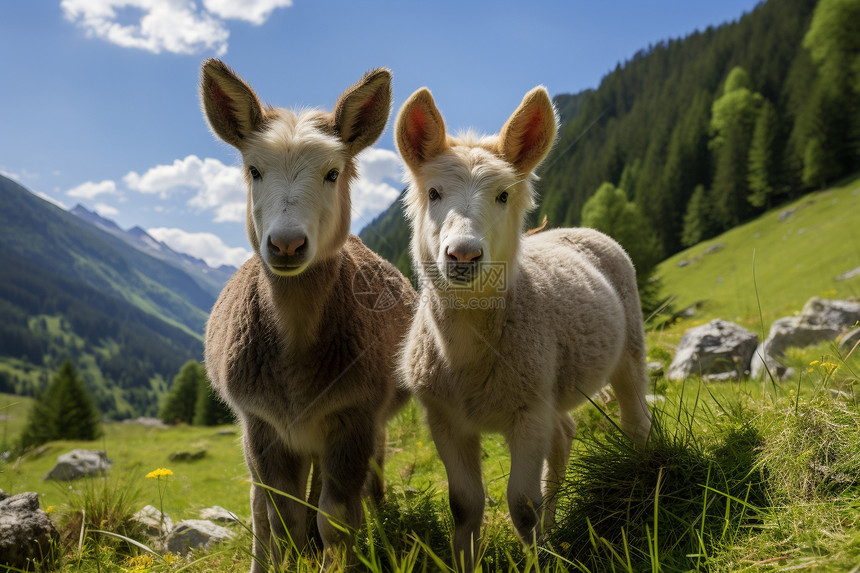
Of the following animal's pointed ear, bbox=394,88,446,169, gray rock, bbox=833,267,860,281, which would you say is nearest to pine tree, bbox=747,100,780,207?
gray rock, bbox=833,267,860,281

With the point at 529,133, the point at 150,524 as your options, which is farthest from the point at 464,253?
the point at 150,524

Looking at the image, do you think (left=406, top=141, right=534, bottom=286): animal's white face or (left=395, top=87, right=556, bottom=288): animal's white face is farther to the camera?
(left=395, top=87, right=556, bottom=288): animal's white face

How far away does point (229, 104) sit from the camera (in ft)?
13.7

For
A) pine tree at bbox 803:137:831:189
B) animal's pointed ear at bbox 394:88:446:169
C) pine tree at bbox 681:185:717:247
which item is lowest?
animal's pointed ear at bbox 394:88:446:169

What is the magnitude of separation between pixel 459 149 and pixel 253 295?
215 cm

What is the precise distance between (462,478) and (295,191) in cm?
248

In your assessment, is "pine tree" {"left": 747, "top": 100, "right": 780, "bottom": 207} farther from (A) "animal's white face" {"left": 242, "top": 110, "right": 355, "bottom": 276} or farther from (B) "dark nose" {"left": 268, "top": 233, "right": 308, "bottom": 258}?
(B) "dark nose" {"left": 268, "top": 233, "right": 308, "bottom": 258}

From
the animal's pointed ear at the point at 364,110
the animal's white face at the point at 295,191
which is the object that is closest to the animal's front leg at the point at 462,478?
the animal's white face at the point at 295,191

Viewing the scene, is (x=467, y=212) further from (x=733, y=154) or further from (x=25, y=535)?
(x=733, y=154)

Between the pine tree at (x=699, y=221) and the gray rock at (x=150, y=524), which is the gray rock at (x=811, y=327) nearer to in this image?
the gray rock at (x=150, y=524)

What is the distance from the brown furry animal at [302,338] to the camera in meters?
3.95

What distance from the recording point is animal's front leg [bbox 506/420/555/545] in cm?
372

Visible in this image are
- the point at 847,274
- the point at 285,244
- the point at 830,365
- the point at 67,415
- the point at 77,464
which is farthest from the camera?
the point at 67,415

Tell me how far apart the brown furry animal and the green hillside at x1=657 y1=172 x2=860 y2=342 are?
38.7ft
